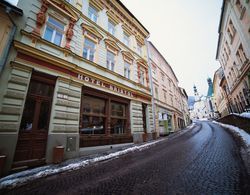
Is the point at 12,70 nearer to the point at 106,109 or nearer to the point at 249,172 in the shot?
the point at 106,109

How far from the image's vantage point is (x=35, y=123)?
5.35 metres

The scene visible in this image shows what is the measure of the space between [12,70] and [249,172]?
864cm

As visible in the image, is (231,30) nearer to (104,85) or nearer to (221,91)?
(104,85)

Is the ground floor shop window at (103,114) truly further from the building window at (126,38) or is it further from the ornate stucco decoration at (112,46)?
the building window at (126,38)

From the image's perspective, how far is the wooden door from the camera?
4805mm

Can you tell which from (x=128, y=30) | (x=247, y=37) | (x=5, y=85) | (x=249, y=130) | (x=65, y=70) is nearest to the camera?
(x=5, y=85)

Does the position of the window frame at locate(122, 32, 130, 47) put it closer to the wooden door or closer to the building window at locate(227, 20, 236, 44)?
the wooden door

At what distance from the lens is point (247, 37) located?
1083cm

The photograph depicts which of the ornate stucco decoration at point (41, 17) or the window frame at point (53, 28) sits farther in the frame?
the window frame at point (53, 28)

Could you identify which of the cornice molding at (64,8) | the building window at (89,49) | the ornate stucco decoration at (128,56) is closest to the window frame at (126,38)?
the ornate stucco decoration at (128,56)

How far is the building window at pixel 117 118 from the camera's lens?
8.98 m

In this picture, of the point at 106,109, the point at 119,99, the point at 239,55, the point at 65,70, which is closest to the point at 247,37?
the point at 239,55

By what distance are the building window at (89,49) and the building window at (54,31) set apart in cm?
162

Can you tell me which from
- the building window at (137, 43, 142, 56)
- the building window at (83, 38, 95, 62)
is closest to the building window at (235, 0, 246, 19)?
the building window at (137, 43, 142, 56)
